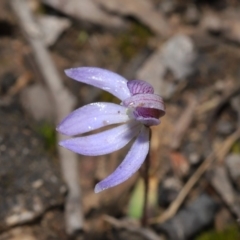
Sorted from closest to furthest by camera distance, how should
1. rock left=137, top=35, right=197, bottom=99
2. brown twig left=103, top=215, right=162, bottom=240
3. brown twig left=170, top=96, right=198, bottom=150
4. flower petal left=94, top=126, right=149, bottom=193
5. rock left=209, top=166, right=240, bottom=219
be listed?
flower petal left=94, top=126, right=149, bottom=193 → brown twig left=103, top=215, right=162, bottom=240 → rock left=209, top=166, right=240, bottom=219 → brown twig left=170, top=96, right=198, bottom=150 → rock left=137, top=35, right=197, bottom=99

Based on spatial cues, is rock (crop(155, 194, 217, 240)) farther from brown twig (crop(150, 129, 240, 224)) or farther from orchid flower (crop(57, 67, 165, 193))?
orchid flower (crop(57, 67, 165, 193))

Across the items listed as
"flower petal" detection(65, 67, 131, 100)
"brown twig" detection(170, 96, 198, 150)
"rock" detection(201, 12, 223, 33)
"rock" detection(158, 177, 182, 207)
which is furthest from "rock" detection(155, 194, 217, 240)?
"rock" detection(201, 12, 223, 33)

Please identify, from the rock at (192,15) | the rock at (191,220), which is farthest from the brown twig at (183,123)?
the rock at (192,15)

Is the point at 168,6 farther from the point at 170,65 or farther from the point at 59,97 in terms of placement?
the point at 59,97

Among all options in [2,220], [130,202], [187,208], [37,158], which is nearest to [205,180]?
[187,208]

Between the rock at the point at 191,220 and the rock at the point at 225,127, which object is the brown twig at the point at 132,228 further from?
the rock at the point at 225,127

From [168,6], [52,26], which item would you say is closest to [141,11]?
[168,6]

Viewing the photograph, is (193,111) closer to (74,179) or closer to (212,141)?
(212,141)
